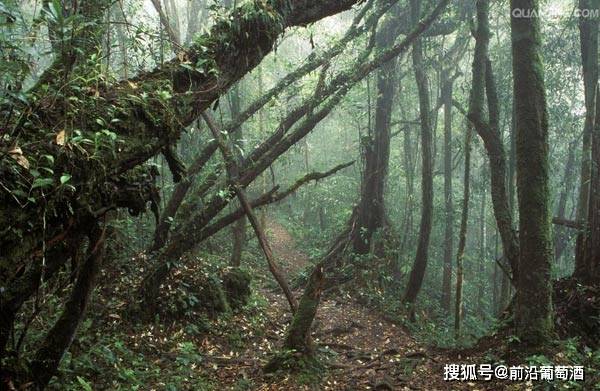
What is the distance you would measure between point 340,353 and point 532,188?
162 inches

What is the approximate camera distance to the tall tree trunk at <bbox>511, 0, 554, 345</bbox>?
20.3ft

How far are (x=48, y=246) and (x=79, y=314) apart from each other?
3.19 feet

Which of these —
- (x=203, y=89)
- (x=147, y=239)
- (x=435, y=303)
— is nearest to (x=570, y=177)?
(x=435, y=303)

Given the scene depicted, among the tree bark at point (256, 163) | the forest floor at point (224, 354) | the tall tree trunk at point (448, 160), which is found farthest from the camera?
the tall tree trunk at point (448, 160)

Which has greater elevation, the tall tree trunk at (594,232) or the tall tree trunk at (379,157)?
the tall tree trunk at (379,157)

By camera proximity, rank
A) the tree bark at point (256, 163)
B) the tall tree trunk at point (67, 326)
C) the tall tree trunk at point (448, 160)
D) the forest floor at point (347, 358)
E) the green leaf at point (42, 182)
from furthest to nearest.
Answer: the tall tree trunk at point (448, 160) → the tree bark at point (256, 163) → the forest floor at point (347, 358) → the tall tree trunk at point (67, 326) → the green leaf at point (42, 182)

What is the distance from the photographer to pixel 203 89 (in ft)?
14.2

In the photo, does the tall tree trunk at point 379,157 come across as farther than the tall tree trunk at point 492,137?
Yes

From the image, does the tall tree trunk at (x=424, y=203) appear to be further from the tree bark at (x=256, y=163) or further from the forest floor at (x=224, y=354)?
the forest floor at (x=224, y=354)

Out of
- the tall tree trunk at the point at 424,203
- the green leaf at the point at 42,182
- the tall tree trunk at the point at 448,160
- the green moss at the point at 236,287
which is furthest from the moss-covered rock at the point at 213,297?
the tall tree trunk at the point at 448,160

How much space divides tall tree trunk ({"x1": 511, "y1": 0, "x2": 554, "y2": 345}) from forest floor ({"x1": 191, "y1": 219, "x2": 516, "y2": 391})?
1105 mm

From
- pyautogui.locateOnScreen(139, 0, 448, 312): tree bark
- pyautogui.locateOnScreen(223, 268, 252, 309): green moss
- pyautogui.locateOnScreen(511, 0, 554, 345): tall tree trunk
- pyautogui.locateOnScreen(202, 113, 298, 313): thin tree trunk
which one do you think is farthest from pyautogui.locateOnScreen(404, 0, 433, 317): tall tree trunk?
pyautogui.locateOnScreen(202, 113, 298, 313): thin tree trunk

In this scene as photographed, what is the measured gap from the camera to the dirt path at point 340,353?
6.10m

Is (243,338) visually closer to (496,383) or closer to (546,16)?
(496,383)
